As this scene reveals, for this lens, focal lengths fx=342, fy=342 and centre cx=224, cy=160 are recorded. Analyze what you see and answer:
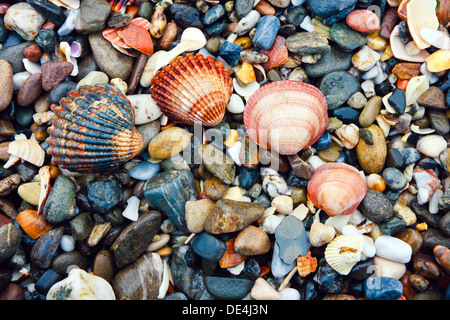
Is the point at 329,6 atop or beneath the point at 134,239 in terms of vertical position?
atop

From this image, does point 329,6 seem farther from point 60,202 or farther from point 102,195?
point 60,202

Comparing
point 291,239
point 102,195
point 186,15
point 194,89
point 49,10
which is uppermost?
point 49,10

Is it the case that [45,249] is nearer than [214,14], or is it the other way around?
[45,249]

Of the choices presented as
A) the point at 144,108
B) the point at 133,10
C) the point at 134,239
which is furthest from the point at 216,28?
the point at 134,239

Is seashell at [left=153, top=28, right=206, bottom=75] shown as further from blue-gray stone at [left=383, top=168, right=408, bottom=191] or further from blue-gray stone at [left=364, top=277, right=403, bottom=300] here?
blue-gray stone at [left=364, top=277, right=403, bottom=300]

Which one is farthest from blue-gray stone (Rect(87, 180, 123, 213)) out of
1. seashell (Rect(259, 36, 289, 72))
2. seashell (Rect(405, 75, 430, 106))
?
seashell (Rect(405, 75, 430, 106))

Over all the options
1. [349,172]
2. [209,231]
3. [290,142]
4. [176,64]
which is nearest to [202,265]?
[209,231]
